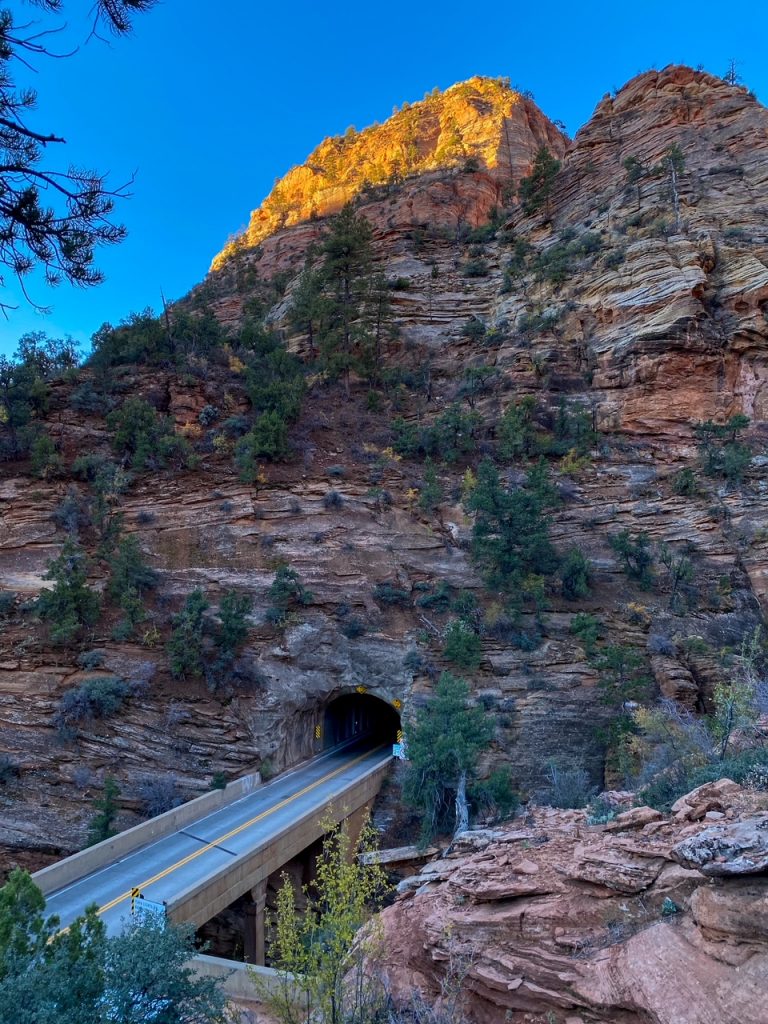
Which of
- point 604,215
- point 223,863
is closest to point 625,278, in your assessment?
point 604,215

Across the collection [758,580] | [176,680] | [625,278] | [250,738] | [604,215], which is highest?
[604,215]

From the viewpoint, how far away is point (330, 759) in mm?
20500

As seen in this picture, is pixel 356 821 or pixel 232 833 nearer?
pixel 232 833

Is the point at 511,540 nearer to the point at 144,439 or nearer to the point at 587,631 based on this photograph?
the point at 587,631

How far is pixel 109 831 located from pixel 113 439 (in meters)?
15.8

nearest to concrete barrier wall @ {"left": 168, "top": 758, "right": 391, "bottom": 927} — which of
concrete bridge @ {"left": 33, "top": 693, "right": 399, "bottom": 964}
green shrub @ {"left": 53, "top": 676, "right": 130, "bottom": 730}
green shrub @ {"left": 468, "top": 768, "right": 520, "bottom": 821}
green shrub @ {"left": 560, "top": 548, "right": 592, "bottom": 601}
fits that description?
concrete bridge @ {"left": 33, "top": 693, "right": 399, "bottom": 964}

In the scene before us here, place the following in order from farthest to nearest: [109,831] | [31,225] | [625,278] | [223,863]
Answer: [625,278] < [109,831] < [223,863] < [31,225]

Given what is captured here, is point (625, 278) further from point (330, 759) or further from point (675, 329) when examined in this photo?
point (330, 759)

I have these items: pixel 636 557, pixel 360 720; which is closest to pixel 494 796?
pixel 636 557

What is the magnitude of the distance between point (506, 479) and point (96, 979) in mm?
21732

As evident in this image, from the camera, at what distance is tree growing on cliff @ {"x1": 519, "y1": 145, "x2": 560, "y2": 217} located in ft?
122

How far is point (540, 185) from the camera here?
1494 inches

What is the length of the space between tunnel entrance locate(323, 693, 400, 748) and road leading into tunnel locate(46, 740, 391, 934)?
10.8ft

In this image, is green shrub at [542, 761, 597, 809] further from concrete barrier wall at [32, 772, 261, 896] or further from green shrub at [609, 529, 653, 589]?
concrete barrier wall at [32, 772, 261, 896]
